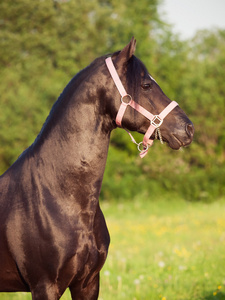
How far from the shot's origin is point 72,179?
280 centimetres

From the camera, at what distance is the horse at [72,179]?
2.66m

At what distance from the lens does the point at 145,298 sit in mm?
4551

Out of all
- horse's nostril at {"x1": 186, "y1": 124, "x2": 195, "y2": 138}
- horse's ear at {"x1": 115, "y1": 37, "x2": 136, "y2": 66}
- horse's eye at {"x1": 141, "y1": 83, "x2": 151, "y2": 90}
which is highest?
horse's ear at {"x1": 115, "y1": 37, "x2": 136, "y2": 66}

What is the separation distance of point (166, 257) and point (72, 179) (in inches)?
176

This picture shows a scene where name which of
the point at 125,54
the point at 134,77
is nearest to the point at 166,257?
the point at 134,77

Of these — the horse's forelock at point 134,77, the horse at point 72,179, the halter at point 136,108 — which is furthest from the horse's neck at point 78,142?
the horse's forelock at point 134,77

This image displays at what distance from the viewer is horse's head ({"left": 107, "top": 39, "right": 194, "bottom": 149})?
284 cm

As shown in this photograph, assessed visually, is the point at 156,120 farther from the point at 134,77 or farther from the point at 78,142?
the point at 78,142

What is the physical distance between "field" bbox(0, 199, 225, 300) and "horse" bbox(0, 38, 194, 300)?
2.06 metres

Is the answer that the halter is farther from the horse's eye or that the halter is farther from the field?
the field

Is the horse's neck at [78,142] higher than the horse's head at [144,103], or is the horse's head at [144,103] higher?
the horse's head at [144,103]

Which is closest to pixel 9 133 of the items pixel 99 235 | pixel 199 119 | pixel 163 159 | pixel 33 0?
pixel 163 159

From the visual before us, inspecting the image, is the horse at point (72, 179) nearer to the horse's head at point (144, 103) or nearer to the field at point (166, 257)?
the horse's head at point (144, 103)

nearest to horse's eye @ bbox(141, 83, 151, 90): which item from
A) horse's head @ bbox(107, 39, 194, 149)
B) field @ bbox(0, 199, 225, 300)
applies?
horse's head @ bbox(107, 39, 194, 149)
